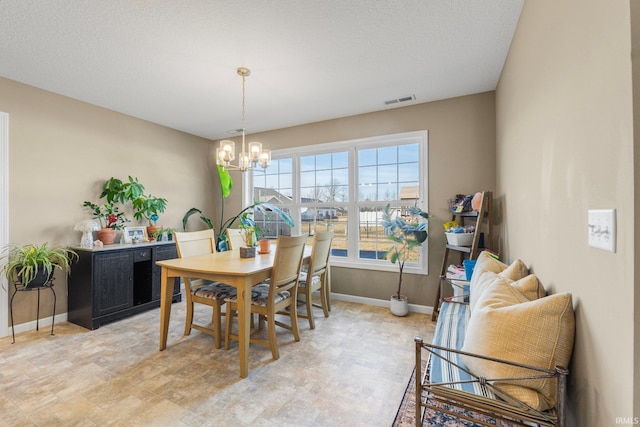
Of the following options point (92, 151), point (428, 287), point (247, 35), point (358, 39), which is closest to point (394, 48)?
point (358, 39)

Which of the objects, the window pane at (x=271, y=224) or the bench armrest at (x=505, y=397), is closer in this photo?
the bench armrest at (x=505, y=397)

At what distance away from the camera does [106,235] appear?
329 cm

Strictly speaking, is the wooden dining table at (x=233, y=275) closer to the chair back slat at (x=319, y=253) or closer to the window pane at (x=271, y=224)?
the chair back slat at (x=319, y=253)

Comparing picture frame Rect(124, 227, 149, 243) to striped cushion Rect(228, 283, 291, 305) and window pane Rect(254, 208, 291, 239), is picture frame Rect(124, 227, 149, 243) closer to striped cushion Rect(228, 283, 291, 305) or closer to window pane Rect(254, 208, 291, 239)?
window pane Rect(254, 208, 291, 239)

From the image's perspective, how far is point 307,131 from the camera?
418 centimetres

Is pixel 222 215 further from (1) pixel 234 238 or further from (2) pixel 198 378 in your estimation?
(2) pixel 198 378

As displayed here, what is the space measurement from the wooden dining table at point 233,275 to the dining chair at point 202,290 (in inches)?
8.4

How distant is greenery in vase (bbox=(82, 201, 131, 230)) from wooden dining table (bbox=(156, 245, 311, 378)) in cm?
154

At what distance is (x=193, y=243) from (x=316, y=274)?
1330mm

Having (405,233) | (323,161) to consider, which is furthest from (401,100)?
(405,233)

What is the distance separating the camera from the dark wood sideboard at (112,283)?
2998 mm

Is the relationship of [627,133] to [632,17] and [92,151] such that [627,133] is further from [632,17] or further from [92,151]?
[92,151]

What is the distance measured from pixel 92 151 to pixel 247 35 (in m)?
2.65

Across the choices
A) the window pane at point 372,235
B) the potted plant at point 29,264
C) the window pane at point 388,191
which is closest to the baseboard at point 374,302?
the window pane at point 372,235
